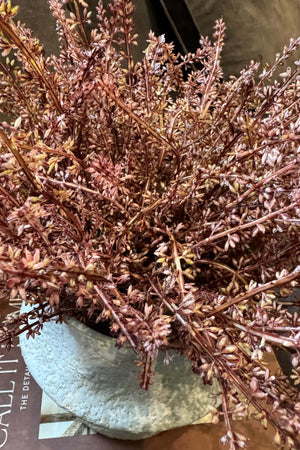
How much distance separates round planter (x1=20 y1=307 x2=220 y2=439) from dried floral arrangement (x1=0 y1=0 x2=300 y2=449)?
0.17ft

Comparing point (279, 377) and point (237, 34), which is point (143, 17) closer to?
point (237, 34)

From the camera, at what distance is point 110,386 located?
0.51 meters

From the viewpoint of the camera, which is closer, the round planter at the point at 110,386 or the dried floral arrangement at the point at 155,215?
the dried floral arrangement at the point at 155,215

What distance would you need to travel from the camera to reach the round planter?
0.47m

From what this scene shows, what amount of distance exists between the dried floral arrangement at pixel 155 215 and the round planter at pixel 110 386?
0.17 feet

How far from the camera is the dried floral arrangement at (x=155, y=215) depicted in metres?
0.28

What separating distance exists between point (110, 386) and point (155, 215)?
0.77 ft

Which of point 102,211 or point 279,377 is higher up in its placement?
point 102,211

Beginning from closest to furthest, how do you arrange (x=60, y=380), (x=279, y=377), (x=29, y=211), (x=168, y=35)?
(x=29, y=211) < (x=279, y=377) < (x=60, y=380) < (x=168, y=35)

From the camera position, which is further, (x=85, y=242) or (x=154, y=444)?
(x=154, y=444)

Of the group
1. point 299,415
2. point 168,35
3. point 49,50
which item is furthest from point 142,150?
point 168,35

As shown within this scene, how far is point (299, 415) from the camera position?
0.91 ft

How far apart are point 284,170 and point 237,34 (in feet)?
3.27

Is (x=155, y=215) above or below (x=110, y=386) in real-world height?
above
